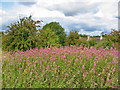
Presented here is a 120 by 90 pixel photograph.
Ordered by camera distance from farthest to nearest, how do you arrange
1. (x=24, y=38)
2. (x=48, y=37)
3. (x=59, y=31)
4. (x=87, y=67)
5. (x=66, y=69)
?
1. (x=59, y=31)
2. (x=48, y=37)
3. (x=24, y=38)
4. (x=87, y=67)
5. (x=66, y=69)

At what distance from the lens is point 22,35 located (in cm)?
706

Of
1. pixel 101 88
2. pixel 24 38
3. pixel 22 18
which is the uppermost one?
pixel 22 18

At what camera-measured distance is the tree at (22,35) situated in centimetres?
700

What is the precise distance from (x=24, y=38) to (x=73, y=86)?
4786mm

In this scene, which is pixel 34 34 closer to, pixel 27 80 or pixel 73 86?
pixel 27 80

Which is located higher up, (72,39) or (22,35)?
(22,35)

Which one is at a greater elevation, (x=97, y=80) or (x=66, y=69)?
(x=66, y=69)

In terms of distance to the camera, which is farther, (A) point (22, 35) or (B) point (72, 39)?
(B) point (72, 39)

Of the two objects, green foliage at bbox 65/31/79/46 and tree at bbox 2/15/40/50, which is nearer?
tree at bbox 2/15/40/50

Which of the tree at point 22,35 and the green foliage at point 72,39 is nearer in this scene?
the tree at point 22,35

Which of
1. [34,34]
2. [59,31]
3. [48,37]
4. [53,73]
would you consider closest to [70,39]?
[59,31]

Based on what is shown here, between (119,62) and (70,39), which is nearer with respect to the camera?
(119,62)

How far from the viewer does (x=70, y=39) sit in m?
13.1

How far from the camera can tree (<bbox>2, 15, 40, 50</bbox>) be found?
23.0 feet
